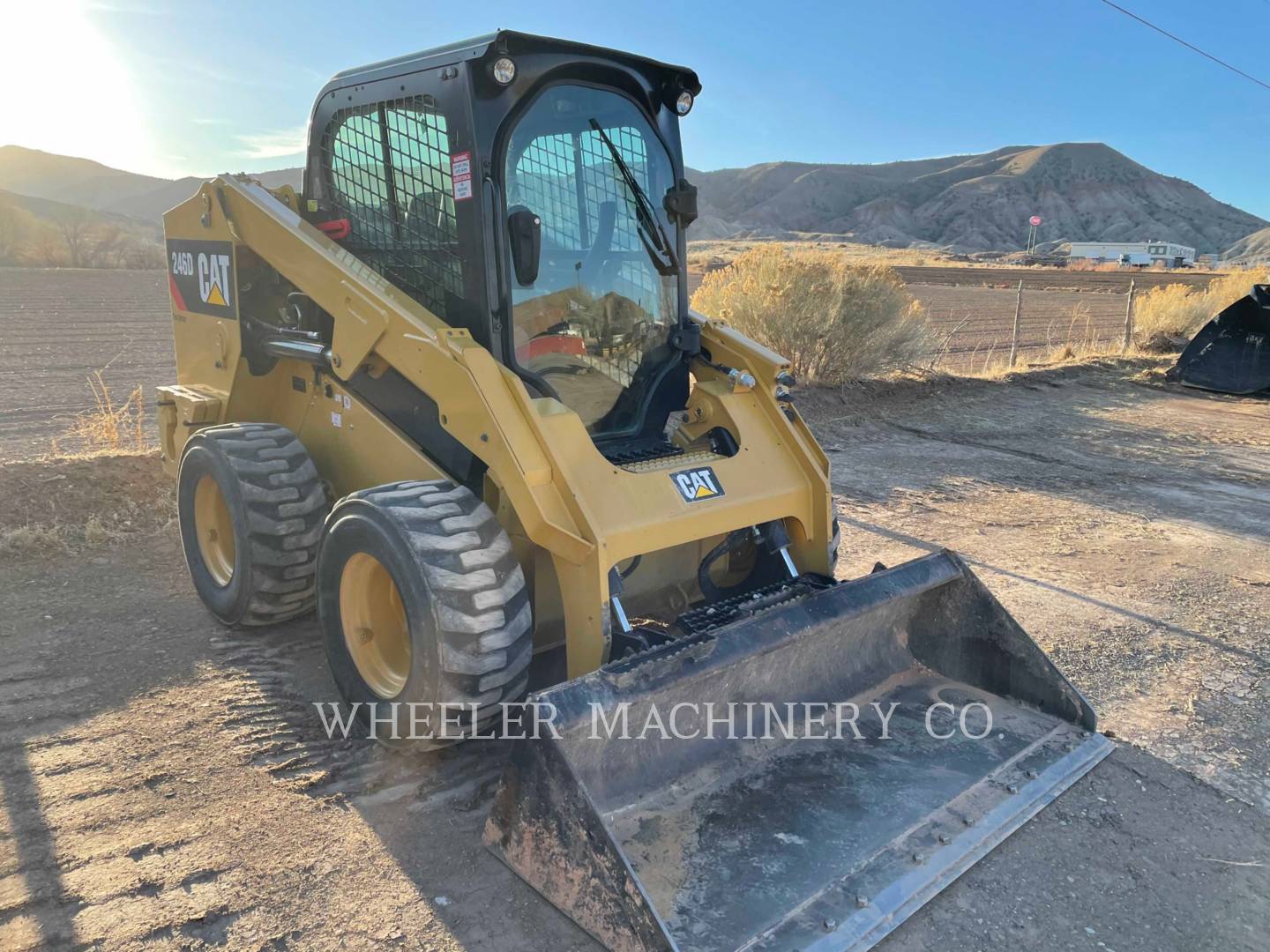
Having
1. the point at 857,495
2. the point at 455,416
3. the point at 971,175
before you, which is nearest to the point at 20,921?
the point at 455,416

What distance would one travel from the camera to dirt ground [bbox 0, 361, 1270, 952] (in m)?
2.64

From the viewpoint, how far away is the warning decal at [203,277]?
182 inches

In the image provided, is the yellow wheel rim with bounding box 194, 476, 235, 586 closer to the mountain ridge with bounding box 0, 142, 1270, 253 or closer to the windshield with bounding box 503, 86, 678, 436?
the windshield with bounding box 503, 86, 678, 436

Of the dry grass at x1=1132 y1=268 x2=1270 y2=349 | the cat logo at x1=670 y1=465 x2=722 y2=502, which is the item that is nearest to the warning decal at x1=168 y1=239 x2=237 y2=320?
the cat logo at x1=670 y1=465 x2=722 y2=502

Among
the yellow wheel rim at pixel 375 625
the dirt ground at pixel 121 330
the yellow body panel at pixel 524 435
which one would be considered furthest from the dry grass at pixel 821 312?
the yellow wheel rim at pixel 375 625

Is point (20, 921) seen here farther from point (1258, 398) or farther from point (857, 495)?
point (1258, 398)

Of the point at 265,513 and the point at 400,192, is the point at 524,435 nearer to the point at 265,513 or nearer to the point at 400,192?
the point at 400,192

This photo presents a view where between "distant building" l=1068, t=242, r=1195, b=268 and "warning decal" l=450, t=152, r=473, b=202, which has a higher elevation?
"distant building" l=1068, t=242, r=1195, b=268

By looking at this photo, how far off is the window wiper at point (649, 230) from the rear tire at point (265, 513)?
1.89 meters

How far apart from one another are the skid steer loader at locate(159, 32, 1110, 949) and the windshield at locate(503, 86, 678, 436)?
0.01 metres

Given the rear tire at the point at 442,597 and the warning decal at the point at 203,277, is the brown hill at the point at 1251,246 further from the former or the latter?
the rear tire at the point at 442,597

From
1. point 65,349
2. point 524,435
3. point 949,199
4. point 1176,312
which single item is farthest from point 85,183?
point 524,435

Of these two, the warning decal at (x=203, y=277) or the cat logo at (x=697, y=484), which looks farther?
the warning decal at (x=203, y=277)

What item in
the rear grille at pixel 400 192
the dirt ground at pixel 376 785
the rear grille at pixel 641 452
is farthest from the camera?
the rear grille at pixel 641 452
